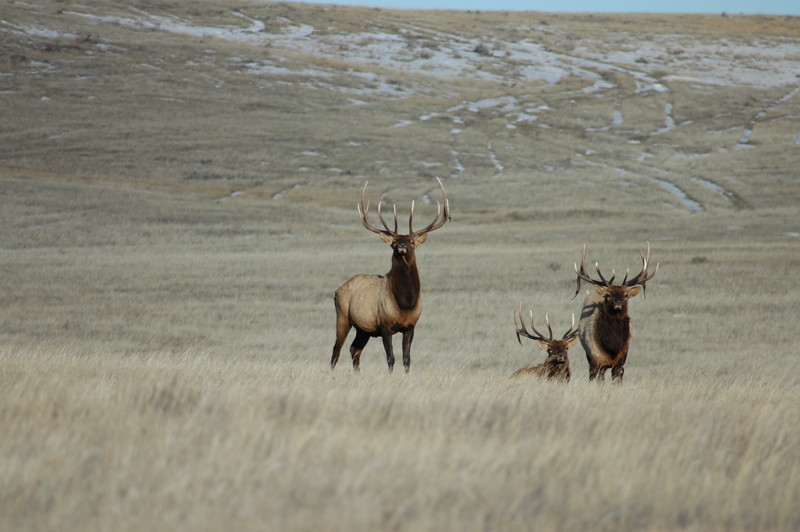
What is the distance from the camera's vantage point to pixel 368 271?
25.5m

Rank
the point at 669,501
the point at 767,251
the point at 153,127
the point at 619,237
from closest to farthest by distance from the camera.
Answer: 1. the point at 669,501
2. the point at 767,251
3. the point at 619,237
4. the point at 153,127

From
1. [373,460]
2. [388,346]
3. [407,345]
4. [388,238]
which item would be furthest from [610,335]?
[373,460]

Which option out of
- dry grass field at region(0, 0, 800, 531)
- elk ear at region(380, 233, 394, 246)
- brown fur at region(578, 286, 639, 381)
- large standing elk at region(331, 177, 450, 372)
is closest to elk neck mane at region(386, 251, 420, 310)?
large standing elk at region(331, 177, 450, 372)

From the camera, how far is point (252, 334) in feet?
57.7

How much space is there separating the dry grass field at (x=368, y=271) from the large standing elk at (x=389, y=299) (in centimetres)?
149

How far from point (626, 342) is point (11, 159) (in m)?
44.4

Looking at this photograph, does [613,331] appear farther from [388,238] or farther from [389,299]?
[388,238]

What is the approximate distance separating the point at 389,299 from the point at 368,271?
47.9 ft

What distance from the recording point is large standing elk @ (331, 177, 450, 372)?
1058cm

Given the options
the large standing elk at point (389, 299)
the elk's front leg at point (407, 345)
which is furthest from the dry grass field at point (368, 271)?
the large standing elk at point (389, 299)

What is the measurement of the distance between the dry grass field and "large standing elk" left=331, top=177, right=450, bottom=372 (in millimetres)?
1494

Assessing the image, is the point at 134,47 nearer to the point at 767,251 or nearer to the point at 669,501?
the point at 767,251

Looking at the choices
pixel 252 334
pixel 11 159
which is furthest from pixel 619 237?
pixel 11 159

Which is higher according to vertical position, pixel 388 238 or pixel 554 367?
pixel 388 238
